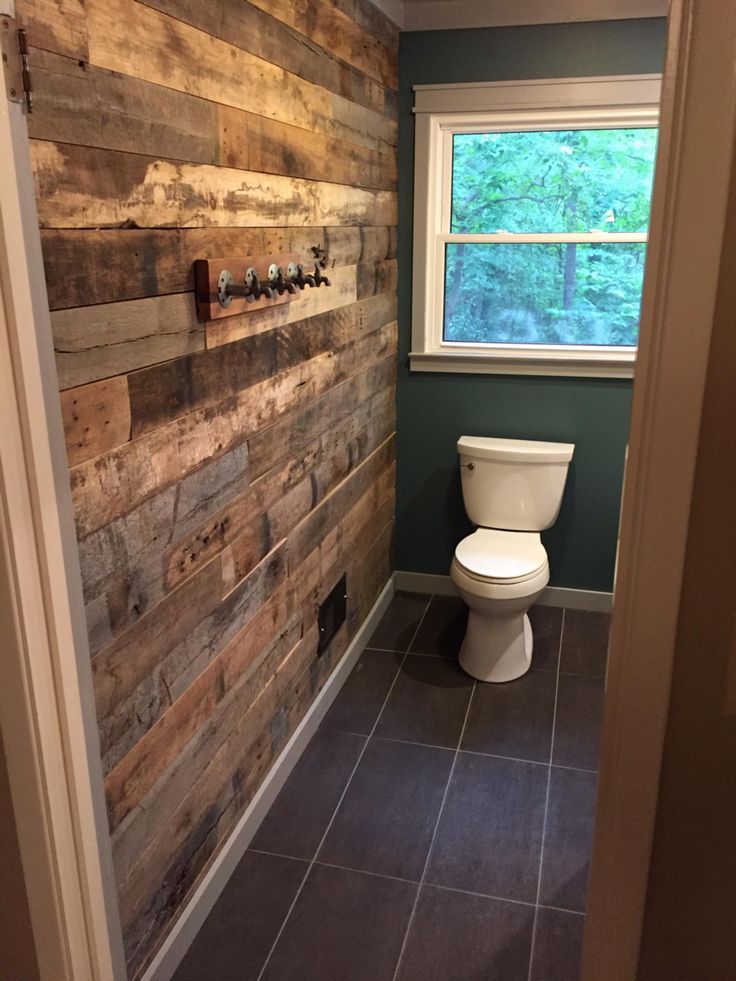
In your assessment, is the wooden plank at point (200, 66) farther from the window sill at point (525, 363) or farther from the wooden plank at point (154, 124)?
the window sill at point (525, 363)

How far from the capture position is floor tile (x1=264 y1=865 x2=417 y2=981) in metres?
1.90

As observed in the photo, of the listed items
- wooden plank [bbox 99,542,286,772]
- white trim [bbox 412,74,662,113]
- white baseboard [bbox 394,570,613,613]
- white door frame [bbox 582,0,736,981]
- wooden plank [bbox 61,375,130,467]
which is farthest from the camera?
white baseboard [bbox 394,570,613,613]

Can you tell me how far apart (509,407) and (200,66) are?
2053 millimetres

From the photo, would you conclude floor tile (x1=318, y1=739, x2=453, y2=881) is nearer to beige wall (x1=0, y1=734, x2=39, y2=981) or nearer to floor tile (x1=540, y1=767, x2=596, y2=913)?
floor tile (x1=540, y1=767, x2=596, y2=913)

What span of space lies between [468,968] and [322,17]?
8.11 ft

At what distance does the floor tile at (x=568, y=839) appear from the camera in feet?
6.93

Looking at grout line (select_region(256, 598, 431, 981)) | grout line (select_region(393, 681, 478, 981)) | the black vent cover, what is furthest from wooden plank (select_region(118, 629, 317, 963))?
grout line (select_region(393, 681, 478, 981))

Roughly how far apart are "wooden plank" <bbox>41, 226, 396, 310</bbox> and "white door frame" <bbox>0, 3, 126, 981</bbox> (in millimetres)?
75

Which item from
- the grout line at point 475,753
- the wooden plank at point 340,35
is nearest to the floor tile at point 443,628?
the grout line at point 475,753

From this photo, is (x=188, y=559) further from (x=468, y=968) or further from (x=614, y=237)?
(x=614, y=237)

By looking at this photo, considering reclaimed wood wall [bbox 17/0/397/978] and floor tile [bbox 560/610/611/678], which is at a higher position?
reclaimed wood wall [bbox 17/0/397/978]

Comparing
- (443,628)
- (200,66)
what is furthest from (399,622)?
(200,66)

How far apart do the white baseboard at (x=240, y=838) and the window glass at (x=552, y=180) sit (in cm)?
179

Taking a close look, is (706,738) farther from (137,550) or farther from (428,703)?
(428,703)
